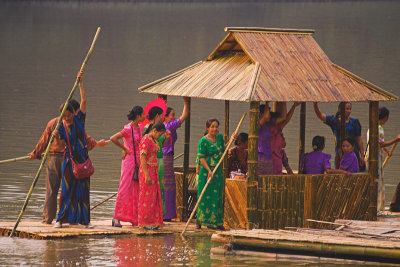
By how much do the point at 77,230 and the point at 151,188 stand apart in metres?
1.05

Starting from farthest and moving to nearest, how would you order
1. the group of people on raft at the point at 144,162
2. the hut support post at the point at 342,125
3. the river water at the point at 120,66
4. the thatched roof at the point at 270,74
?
the hut support post at the point at 342,125, the thatched roof at the point at 270,74, the group of people on raft at the point at 144,162, the river water at the point at 120,66

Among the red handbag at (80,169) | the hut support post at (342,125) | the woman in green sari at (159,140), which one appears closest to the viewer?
the red handbag at (80,169)

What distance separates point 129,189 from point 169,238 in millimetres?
855

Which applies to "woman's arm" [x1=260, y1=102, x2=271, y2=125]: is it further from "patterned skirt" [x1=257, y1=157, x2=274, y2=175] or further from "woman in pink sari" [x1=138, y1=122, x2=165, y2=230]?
"woman in pink sari" [x1=138, y1=122, x2=165, y2=230]

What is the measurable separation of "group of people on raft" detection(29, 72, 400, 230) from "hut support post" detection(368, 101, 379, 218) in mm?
243

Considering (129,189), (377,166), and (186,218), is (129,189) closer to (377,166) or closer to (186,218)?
(186,218)

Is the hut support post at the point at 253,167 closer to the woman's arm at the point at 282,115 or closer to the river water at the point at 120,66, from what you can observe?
the river water at the point at 120,66

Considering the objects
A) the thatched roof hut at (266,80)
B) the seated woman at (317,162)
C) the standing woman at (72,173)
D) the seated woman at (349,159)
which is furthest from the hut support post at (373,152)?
the standing woman at (72,173)

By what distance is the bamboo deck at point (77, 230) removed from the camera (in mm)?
12844

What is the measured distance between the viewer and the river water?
12.7 m

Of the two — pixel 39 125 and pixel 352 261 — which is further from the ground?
pixel 39 125

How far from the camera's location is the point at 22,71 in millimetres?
37375

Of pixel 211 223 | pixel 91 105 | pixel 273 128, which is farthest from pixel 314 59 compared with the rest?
pixel 91 105

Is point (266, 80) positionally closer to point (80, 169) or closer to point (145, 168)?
point (145, 168)
